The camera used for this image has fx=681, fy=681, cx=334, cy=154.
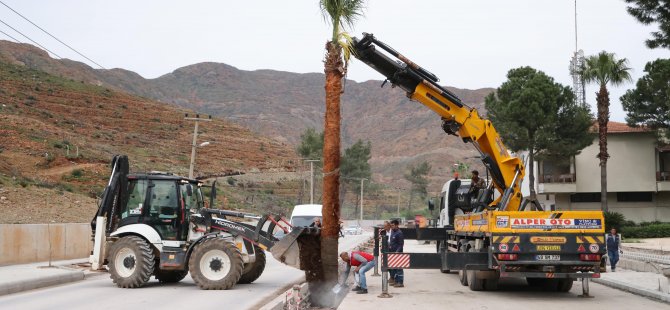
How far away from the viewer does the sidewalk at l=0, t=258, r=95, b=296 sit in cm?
1598

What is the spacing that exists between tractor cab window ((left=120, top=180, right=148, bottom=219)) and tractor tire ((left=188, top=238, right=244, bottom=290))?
2.19 metres

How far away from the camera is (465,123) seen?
56.1ft

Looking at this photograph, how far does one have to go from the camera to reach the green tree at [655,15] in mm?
14453

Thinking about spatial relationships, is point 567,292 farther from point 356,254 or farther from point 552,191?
point 552,191

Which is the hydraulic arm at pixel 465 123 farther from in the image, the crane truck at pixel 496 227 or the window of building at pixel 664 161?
the window of building at pixel 664 161

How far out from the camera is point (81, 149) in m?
69.2

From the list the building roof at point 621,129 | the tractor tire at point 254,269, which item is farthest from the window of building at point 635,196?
the tractor tire at point 254,269

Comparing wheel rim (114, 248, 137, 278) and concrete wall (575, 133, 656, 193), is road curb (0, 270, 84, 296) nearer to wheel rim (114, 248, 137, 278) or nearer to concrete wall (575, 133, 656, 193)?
wheel rim (114, 248, 137, 278)

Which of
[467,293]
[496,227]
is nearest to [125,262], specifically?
[467,293]

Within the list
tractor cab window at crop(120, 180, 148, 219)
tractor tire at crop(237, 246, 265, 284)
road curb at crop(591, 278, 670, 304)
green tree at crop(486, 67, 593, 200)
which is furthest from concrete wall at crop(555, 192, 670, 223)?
tractor cab window at crop(120, 180, 148, 219)

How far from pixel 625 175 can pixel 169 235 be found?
47.2 m

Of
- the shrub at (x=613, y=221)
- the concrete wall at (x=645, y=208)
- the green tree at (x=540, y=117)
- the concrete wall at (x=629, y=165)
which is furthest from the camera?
the concrete wall at (x=645, y=208)

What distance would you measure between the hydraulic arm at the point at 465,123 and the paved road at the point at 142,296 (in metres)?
5.93

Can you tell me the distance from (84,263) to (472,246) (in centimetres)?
1360
